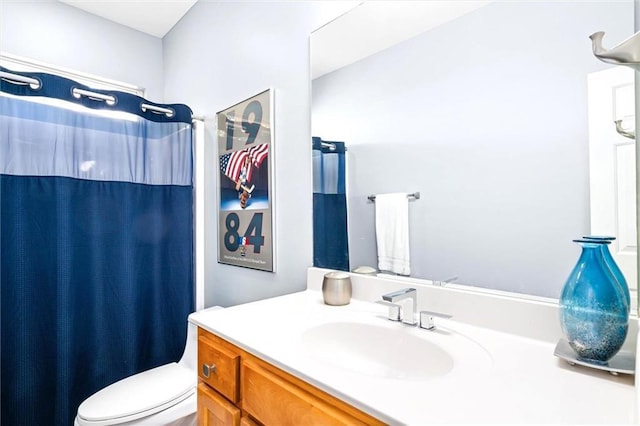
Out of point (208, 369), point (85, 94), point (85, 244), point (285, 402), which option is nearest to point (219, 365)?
point (208, 369)

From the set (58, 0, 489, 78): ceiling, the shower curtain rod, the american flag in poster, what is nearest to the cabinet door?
the american flag in poster

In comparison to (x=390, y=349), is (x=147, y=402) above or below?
below

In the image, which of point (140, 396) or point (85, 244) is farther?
point (85, 244)

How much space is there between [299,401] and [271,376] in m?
0.11

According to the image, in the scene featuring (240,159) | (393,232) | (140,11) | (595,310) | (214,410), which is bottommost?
(214,410)

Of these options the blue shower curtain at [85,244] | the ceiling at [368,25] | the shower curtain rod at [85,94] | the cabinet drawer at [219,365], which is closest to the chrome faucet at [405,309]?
the cabinet drawer at [219,365]

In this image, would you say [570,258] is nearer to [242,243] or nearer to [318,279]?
[318,279]

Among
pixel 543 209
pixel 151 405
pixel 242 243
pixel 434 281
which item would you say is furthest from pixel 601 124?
pixel 151 405

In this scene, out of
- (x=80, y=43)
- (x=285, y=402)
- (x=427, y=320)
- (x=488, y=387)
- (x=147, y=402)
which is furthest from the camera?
(x=80, y=43)

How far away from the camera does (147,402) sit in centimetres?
134

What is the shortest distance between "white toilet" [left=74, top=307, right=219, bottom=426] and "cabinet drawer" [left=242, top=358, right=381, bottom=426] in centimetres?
71

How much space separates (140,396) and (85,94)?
1409 millimetres

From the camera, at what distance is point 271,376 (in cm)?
78

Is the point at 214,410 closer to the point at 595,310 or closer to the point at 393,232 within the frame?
the point at 393,232
